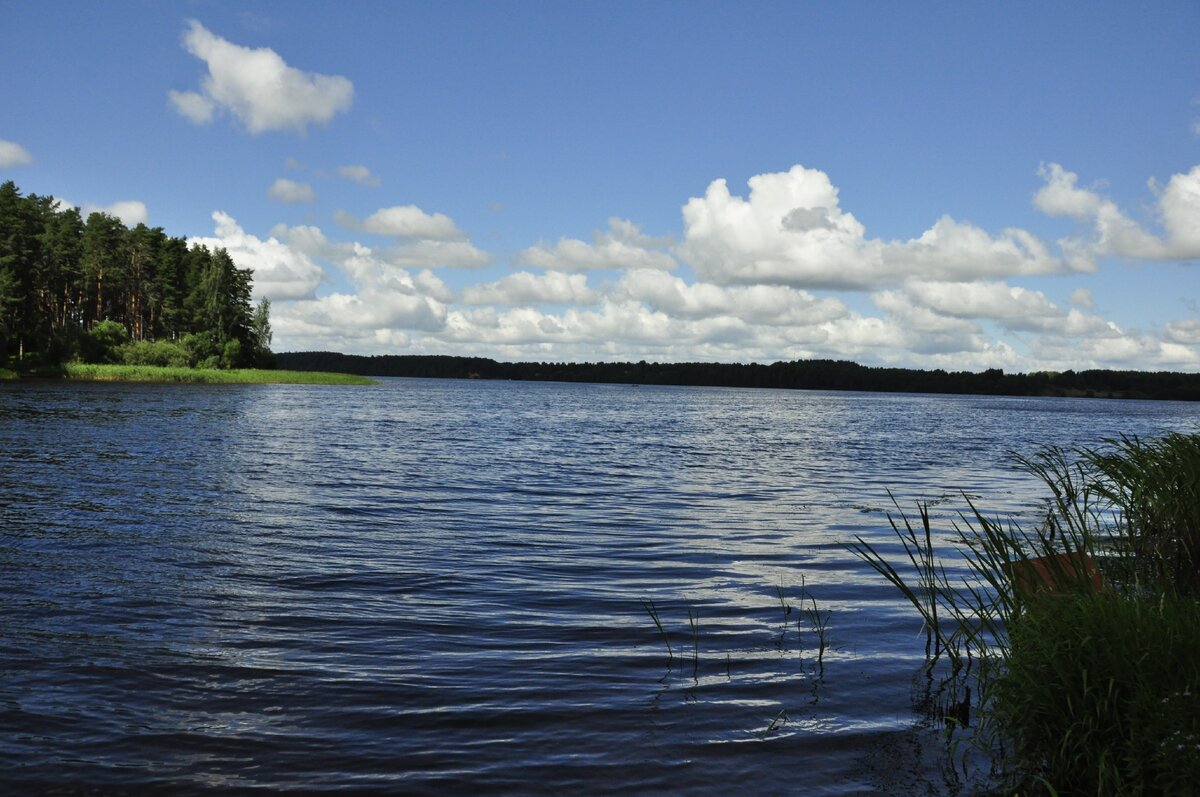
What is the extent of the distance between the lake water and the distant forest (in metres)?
88.9

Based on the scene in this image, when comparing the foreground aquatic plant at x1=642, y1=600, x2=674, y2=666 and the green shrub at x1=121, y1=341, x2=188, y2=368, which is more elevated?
the green shrub at x1=121, y1=341, x2=188, y2=368

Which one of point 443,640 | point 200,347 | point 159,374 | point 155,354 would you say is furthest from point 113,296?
point 443,640

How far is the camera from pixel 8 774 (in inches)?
261

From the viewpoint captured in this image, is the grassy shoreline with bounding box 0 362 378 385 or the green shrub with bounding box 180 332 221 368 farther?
the green shrub with bounding box 180 332 221 368

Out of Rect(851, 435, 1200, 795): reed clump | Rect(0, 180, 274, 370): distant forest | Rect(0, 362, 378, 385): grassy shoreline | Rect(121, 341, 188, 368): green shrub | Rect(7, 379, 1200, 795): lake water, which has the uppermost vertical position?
Rect(0, 180, 274, 370): distant forest

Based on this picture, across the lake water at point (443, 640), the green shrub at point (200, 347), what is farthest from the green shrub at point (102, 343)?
the lake water at point (443, 640)

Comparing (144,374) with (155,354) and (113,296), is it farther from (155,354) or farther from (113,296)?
(113,296)

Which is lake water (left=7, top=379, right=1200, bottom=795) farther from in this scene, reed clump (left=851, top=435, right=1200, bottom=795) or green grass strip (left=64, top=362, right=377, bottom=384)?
green grass strip (left=64, top=362, right=377, bottom=384)

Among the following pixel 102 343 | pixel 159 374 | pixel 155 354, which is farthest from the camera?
pixel 155 354

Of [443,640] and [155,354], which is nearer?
[443,640]

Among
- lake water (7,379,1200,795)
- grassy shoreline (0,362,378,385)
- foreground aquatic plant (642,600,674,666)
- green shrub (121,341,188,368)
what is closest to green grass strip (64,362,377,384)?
grassy shoreline (0,362,378,385)

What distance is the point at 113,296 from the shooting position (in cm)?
12281

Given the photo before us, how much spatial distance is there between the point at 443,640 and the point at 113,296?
429 feet

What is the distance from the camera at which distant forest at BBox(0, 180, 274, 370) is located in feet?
334
